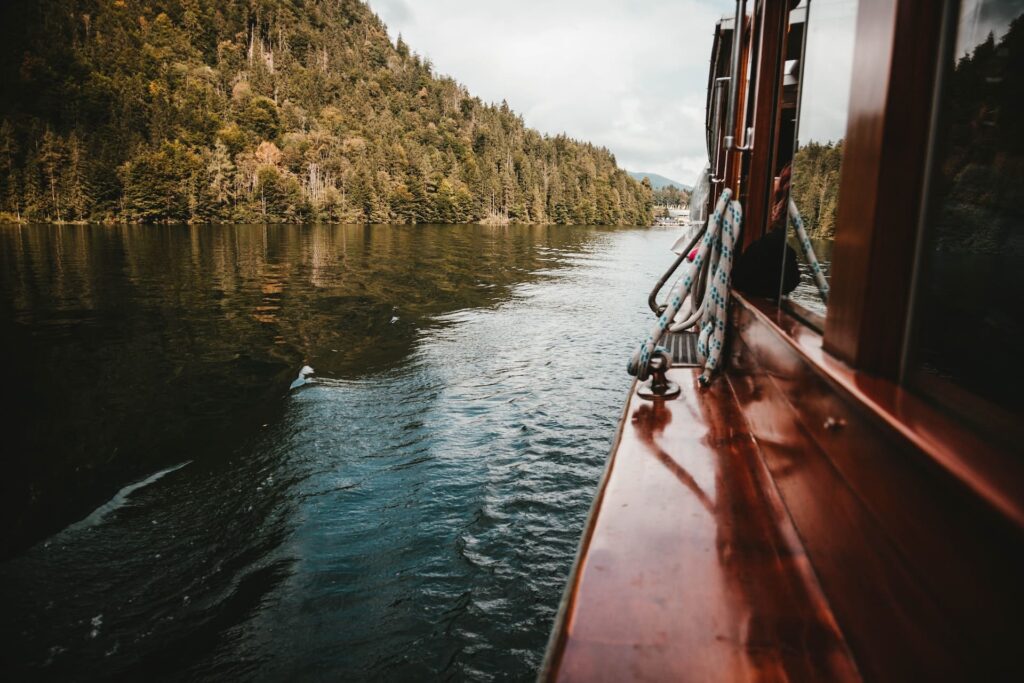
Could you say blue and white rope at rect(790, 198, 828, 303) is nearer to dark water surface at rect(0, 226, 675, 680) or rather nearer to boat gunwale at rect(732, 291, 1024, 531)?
boat gunwale at rect(732, 291, 1024, 531)

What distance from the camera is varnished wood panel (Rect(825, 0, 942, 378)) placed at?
1.22 metres

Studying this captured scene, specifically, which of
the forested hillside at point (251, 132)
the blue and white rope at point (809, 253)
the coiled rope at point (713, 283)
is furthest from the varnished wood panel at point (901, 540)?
the forested hillside at point (251, 132)

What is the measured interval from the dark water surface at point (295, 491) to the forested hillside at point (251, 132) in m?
57.4

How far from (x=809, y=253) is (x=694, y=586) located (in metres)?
1.33

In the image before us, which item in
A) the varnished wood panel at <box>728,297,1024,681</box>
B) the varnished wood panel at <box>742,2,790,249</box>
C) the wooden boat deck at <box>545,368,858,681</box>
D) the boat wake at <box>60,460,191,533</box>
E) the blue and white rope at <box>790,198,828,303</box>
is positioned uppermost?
the varnished wood panel at <box>742,2,790,249</box>

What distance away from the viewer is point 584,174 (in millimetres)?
119750

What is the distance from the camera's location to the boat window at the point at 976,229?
1061 mm

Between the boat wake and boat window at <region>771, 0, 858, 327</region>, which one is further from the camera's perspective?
the boat wake

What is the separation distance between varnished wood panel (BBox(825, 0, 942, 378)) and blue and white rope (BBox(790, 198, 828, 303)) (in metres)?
0.65

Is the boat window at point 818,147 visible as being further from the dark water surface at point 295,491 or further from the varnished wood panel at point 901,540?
the dark water surface at point 295,491

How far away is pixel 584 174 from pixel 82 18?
3349 inches

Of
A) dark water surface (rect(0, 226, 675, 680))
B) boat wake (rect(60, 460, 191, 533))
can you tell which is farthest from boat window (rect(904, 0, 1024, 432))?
boat wake (rect(60, 460, 191, 533))

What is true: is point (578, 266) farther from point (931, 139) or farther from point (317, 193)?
point (317, 193)

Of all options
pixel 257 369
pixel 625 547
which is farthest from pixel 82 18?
pixel 625 547
